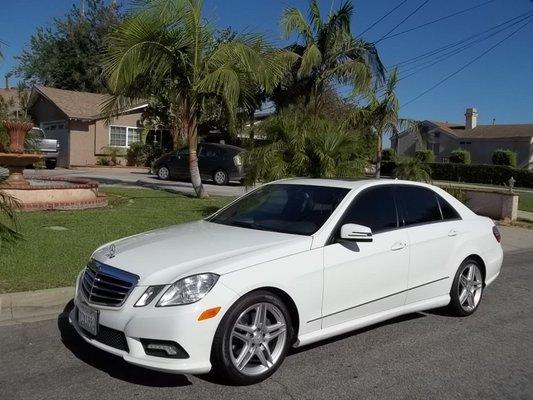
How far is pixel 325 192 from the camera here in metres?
5.53

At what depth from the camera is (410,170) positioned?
1588cm

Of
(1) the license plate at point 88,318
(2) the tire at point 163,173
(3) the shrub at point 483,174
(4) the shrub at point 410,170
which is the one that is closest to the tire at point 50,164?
(2) the tire at point 163,173

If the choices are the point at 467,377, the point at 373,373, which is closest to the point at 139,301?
the point at 373,373

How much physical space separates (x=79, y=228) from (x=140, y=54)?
6000 millimetres

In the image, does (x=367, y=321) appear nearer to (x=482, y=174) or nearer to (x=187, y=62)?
(x=187, y=62)

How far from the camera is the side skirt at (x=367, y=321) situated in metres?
4.63

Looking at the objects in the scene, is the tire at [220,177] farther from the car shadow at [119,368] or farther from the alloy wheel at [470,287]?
the car shadow at [119,368]

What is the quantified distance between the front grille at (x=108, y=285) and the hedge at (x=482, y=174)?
3304 centimetres

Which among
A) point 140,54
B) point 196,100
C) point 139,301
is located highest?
point 140,54

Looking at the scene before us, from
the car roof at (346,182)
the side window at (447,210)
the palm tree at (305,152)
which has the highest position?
the palm tree at (305,152)

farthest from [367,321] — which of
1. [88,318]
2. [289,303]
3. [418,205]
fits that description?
[88,318]

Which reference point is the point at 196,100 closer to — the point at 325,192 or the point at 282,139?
the point at 282,139

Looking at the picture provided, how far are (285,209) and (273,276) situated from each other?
4.21 feet

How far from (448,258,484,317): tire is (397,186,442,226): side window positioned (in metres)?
0.64
